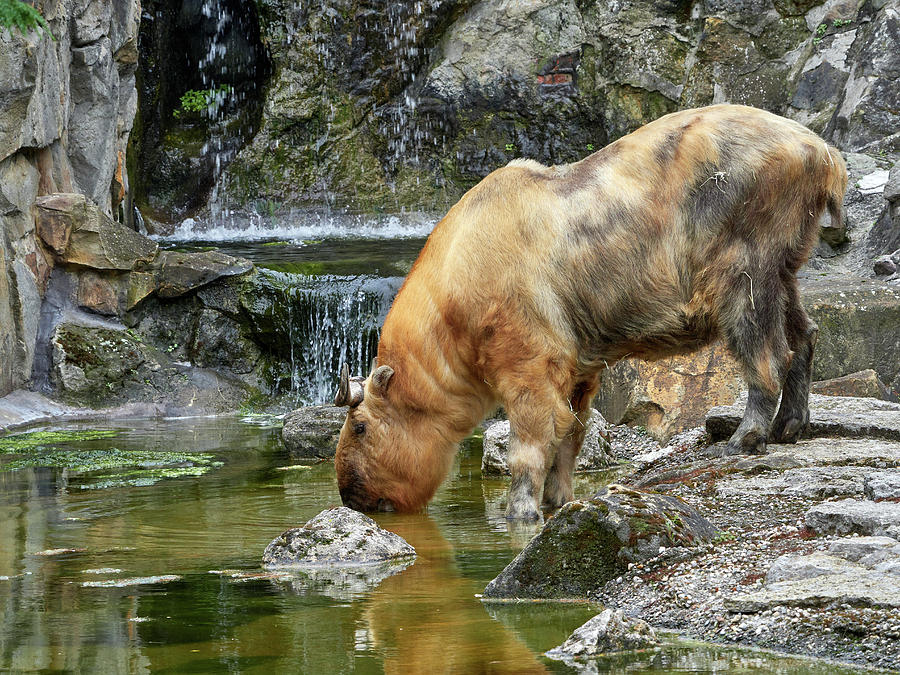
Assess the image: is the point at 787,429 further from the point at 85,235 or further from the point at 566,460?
the point at 85,235

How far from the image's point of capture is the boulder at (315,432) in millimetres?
8734

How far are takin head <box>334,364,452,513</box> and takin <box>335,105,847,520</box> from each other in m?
0.19

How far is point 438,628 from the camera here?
12.1 ft

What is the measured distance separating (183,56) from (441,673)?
16.9 metres

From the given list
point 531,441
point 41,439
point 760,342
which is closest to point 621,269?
point 760,342

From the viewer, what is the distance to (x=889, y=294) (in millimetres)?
9164

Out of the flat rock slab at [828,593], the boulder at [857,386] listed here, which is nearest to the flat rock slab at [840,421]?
the boulder at [857,386]

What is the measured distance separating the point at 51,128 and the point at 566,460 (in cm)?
811

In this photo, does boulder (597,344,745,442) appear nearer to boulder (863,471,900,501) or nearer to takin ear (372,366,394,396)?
takin ear (372,366,394,396)

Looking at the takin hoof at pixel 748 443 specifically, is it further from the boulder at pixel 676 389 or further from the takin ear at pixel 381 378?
the boulder at pixel 676 389

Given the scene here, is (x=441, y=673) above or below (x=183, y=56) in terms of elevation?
below

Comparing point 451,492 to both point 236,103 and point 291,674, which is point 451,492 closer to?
point 291,674

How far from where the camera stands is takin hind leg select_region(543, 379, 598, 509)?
20.2 ft

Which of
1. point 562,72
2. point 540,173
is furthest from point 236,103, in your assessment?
point 540,173
